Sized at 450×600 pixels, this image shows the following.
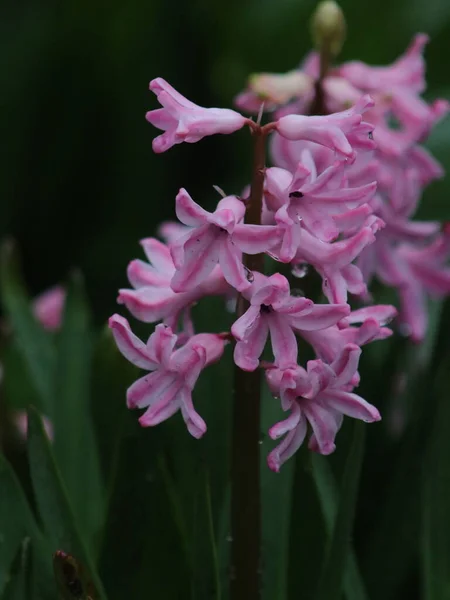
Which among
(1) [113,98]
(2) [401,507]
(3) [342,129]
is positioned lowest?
(2) [401,507]

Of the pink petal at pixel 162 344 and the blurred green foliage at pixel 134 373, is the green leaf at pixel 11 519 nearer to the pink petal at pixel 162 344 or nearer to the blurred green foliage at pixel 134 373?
→ the blurred green foliage at pixel 134 373

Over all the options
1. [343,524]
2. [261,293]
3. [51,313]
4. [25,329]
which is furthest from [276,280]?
[51,313]

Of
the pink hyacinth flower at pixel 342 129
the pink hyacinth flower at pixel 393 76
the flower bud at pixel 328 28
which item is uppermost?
Answer: the flower bud at pixel 328 28

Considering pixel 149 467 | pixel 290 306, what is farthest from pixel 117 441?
pixel 290 306

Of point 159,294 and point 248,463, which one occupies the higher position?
point 159,294

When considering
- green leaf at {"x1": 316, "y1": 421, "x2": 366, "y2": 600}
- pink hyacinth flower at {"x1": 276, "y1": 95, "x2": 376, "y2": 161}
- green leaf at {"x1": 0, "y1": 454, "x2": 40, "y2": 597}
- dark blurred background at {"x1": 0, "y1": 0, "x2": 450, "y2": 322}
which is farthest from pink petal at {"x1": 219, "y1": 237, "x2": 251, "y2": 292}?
dark blurred background at {"x1": 0, "y1": 0, "x2": 450, "y2": 322}

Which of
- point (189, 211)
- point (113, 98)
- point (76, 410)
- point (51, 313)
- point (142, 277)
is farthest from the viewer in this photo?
point (113, 98)

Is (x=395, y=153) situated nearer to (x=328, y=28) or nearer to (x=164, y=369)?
(x=328, y=28)

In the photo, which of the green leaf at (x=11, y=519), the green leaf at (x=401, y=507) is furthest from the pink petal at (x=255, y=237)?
the green leaf at (x=401, y=507)
